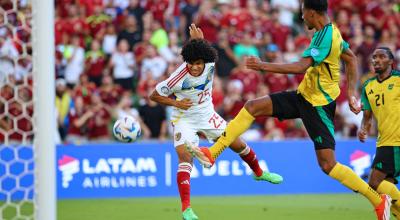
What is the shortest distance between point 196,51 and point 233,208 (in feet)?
12.0

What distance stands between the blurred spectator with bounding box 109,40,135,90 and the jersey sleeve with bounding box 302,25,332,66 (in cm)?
903

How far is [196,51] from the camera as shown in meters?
→ 9.96

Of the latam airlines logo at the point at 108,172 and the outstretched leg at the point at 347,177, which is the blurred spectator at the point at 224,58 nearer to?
the latam airlines logo at the point at 108,172

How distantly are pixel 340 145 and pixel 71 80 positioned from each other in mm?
5739


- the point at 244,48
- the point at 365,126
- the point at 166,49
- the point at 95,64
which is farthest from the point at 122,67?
the point at 365,126

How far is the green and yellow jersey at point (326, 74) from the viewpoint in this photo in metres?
8.83

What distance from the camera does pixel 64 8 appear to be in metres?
18.2

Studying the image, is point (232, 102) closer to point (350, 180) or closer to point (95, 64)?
point (95, 64)

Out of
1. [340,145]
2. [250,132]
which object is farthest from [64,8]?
[340,145]

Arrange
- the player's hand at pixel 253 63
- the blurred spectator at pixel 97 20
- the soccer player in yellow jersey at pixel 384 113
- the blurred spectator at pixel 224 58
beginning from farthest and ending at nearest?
the blurred spectator at pixel 224 58 < the blurred spectator at pixel 97 20 < the soccer player in yellow jersey at pixel 384 113 < the player's hand at pixel 253 63

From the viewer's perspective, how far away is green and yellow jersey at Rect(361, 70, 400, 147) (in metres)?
10.1

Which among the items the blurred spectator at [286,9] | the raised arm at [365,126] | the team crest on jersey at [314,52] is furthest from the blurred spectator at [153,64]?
the team crest on jersey at [314,52]

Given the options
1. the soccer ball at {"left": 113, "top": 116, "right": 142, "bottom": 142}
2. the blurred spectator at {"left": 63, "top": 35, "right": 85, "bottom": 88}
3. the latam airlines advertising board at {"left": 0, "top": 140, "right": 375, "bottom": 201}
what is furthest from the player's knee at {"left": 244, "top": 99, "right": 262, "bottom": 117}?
the blurred spectator at {"left": 63, "top": 35, "right": 85, "bottom": 88}

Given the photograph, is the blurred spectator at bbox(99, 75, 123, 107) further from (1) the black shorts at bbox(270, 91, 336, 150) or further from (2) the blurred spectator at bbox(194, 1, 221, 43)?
(1) the black shorts at bbox(270, 91, 336, 150)
